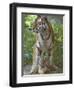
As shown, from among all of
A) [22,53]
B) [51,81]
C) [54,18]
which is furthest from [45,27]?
[51,81]

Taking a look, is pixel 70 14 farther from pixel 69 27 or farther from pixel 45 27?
pixel 45 27

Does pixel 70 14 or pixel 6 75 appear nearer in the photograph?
pixel 6 75

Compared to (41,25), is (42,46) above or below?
below

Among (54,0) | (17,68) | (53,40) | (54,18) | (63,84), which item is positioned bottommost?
(63,84)

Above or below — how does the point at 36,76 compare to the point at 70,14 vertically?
below

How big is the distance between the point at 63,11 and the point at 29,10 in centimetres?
23

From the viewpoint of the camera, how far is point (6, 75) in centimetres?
165

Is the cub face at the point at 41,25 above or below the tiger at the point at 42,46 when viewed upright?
above

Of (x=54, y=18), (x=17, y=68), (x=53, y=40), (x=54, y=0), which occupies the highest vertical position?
(x=54, y=0)

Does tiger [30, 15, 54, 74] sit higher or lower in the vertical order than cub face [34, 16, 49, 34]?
lower

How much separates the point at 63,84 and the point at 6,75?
38cm

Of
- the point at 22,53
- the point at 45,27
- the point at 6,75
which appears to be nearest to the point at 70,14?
the point at 45,27

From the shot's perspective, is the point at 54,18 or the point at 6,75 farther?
the point at 54,18

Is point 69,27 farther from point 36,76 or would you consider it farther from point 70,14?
point 36,76
